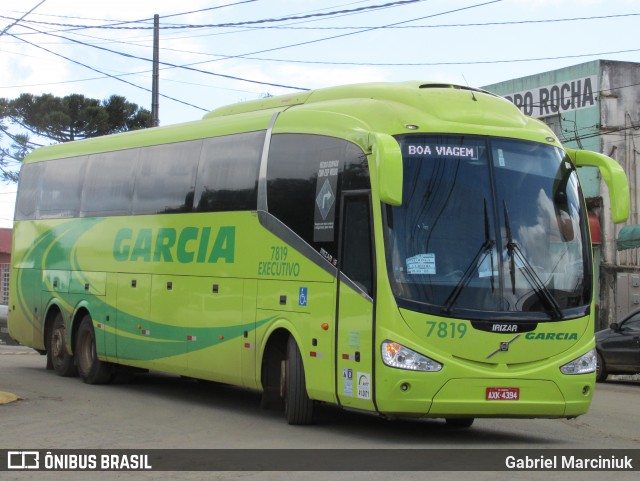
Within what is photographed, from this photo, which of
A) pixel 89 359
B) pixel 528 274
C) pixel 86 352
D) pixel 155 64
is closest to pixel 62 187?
pixel 86 352

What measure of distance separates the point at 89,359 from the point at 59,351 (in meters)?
1.32

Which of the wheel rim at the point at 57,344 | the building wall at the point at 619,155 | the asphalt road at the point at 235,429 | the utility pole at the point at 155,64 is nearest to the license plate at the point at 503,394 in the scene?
the asphalt road at the point at 235,429

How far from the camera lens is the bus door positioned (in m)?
11.6

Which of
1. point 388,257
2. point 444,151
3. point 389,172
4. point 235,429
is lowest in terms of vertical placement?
point 235,429

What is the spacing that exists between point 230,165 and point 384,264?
3.96 metres

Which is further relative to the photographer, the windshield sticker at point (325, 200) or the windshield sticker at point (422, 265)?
the windshield sticker at point (325, 200)

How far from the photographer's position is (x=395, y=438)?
39.9 ft

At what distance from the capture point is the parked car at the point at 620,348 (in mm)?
22312

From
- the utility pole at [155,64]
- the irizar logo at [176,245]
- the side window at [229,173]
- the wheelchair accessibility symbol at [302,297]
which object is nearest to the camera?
the wheelchair accessibility symbol at [302,297]

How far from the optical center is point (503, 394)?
11.4 m

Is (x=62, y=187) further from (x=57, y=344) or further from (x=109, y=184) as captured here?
(x=57, y=344)

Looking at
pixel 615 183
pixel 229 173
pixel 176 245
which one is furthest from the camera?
pixel 176 245

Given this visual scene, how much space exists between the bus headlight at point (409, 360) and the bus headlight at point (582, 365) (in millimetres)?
1499

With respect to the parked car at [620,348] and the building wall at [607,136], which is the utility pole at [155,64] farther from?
the building wall at [607,136]
